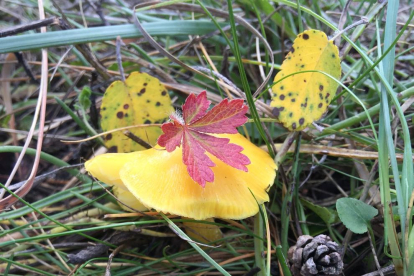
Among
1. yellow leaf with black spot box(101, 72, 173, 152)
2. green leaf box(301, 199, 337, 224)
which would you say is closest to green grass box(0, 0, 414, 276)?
green leaf box(301, 199, 337, 224)

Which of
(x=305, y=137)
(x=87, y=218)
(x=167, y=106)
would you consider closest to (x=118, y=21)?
(x=167, y=106)

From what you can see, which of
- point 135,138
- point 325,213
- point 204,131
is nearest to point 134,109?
point 135,138

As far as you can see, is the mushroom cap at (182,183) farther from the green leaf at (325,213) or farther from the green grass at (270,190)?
the green leaf at (325,213)

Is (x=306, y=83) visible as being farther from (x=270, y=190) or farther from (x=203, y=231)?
(x=203, y=231)

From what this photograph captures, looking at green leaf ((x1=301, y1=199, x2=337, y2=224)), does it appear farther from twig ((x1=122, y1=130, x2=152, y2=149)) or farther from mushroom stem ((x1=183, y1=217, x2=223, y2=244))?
twig ((x1=122, y1=130, x2=152, y2=149))

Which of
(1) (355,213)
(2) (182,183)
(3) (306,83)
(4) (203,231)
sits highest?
(3) (306,83)

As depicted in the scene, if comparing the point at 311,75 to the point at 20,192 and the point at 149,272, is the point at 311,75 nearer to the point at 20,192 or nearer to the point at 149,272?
the point at 149,272
